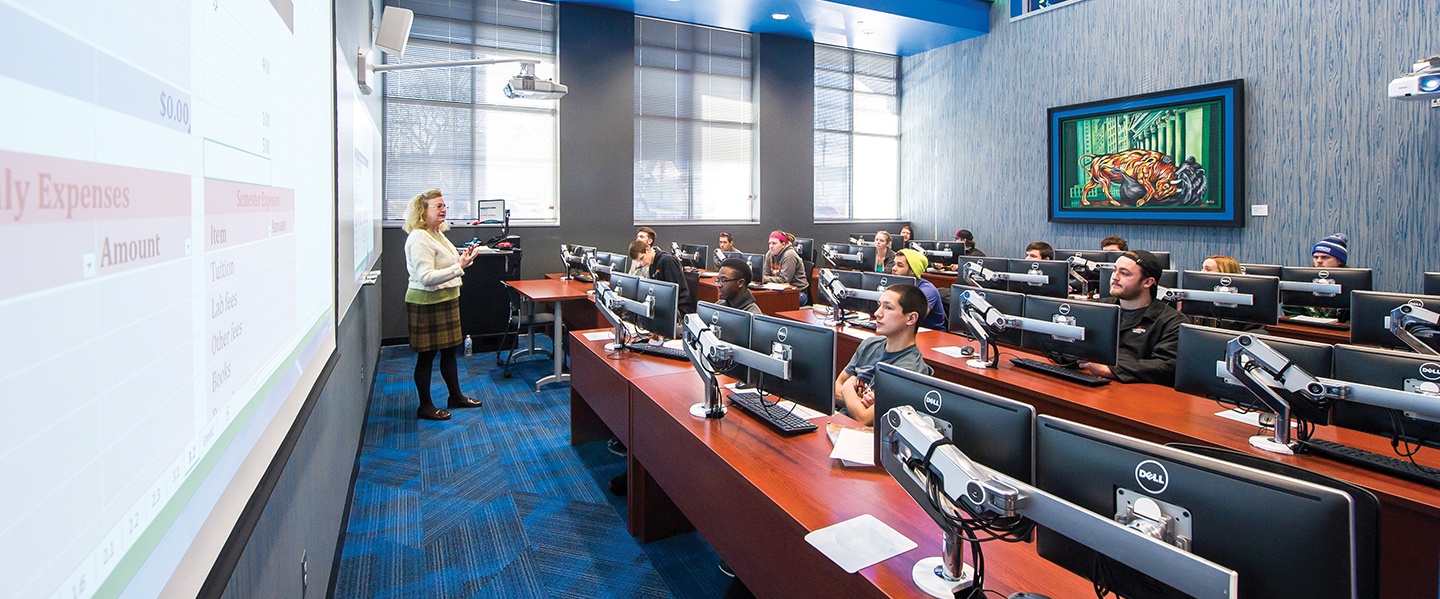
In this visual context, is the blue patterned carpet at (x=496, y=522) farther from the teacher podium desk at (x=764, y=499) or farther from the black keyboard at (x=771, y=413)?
the black keyboard at (x=771, y=413)

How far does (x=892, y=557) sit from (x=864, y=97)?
10369 millimetres

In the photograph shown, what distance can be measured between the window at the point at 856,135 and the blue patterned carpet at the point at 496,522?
7.07 metres

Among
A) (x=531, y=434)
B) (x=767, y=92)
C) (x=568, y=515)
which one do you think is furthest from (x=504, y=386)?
(x=767, y=92)

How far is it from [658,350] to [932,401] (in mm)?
2276

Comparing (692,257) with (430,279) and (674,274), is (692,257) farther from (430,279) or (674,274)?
(430,279)

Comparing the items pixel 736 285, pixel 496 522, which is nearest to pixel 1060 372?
pixel 736 285

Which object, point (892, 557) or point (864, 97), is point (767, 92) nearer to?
point (864, 97)

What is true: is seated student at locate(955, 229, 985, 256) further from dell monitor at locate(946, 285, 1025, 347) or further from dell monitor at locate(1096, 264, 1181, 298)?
dell monitor at locate(946, 285, 1025, 347)

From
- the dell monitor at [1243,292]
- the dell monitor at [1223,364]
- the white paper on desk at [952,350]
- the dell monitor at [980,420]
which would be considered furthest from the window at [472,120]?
the dell monitor at [980,420]

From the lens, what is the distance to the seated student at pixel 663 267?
5.15 m

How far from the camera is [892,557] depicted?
5.07 feet

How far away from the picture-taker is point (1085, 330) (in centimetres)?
311

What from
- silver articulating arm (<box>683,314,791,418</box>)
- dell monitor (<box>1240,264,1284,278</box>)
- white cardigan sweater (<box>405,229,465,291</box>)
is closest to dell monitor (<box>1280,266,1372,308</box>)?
dell monitor (<box>1240,264,1284,278</box>)

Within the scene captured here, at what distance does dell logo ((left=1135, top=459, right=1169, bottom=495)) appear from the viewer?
115 cm
